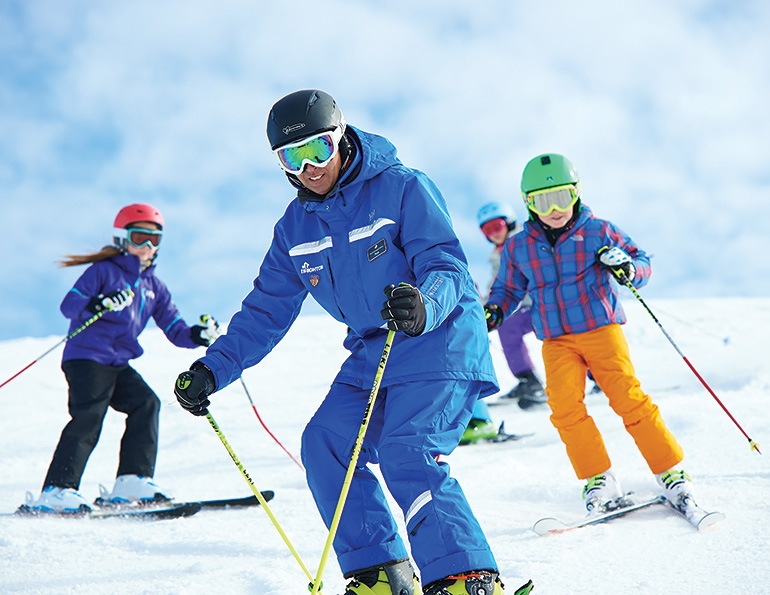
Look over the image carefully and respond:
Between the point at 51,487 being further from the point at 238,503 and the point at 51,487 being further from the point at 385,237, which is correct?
the point at 385,237

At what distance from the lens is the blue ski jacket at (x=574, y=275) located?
4.80 meters

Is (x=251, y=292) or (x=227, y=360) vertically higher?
(x=251, y=292)

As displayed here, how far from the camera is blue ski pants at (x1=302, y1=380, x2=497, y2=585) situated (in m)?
2.55

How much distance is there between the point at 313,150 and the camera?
3.00 metres

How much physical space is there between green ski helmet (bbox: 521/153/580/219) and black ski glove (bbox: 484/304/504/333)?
661 mm

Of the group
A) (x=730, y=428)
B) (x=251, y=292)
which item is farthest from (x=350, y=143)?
(x=730, y=428)

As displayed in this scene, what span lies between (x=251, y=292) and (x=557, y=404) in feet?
7.29

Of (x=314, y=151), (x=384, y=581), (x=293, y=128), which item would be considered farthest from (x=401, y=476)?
(x=293, y=128)

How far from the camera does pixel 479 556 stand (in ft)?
8.30

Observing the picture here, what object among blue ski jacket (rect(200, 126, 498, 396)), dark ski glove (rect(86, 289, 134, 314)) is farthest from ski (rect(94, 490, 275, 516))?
blue ski jacket (rect(200, 126, 498, 396))

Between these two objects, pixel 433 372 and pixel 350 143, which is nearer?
pixel 433 372

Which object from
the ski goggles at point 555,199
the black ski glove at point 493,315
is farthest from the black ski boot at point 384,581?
the ski goggles at point 555,199

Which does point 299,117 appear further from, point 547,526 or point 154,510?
point 154,510

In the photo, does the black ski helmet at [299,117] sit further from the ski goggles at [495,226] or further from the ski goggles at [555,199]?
the ski goggles at [495,226]
